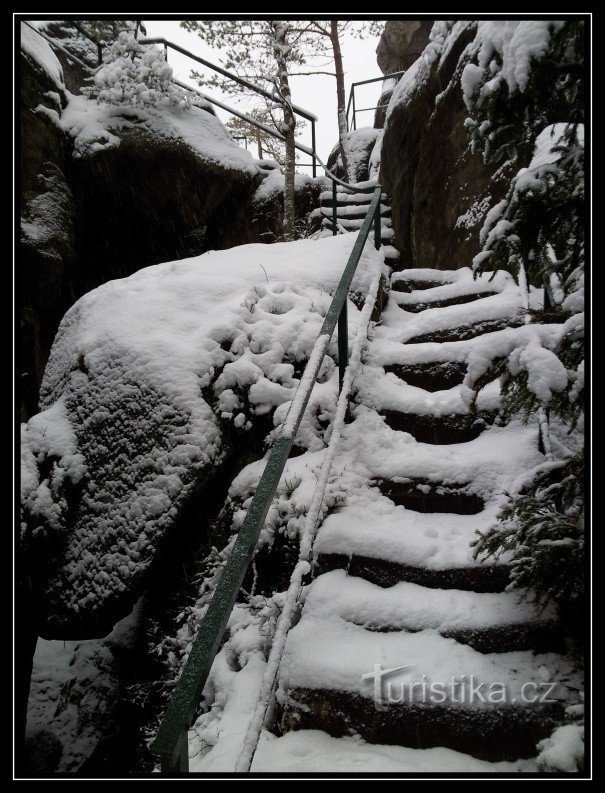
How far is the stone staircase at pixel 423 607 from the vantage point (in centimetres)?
167

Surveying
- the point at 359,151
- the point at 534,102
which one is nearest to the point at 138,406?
the point at 534,102

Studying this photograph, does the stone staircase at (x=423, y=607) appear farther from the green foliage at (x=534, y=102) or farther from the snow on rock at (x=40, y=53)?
the snow on rock at (x=40, y=53)

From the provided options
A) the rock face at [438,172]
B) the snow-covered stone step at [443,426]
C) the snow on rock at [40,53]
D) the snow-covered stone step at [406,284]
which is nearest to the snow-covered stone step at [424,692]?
the snow-covered stone step at [443,426]

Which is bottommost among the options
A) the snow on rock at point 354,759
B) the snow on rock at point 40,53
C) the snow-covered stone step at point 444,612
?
the snow on rock at point 354,759

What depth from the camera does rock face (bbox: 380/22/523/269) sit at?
486 cm

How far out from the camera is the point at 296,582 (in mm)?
2014

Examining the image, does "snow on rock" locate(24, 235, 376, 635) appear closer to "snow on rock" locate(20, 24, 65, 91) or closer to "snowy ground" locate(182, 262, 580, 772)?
"snowy ground" locate(182, 262, 580, 772)

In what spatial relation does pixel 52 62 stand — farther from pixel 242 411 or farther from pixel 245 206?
pixel 242 411

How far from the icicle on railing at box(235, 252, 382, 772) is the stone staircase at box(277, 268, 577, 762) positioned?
0.16 m

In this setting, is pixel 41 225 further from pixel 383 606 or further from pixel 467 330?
pixel 383 606

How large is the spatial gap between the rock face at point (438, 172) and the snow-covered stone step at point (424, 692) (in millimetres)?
4092

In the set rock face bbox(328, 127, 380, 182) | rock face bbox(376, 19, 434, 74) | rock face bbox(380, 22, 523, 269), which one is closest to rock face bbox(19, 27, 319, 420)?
rock face bbox(380, 22, 523, 269)

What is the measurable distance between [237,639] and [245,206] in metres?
8.76

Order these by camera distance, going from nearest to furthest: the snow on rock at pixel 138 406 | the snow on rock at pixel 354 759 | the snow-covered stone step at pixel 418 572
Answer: the snow on rock at pixel 354 759 < the snow-covered stone step at pixel 418 572 < the snow on rock at pixel 138 406
